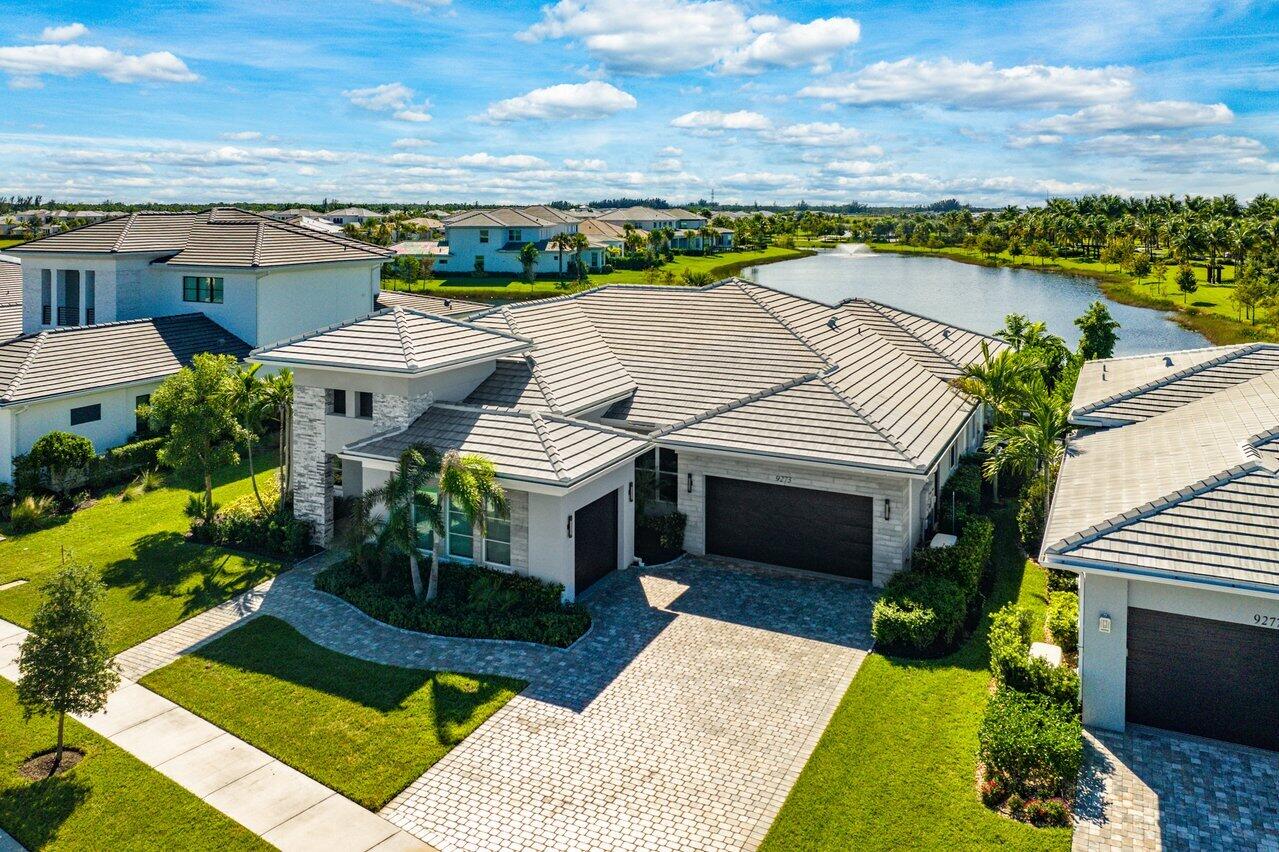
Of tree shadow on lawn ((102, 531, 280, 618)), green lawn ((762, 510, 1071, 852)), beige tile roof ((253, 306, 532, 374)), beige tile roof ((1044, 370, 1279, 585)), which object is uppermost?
beige tile roof ((253, 306, 532, 374))

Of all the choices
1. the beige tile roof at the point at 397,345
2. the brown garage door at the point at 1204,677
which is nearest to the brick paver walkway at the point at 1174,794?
the brown garage door at the point at 1204,677

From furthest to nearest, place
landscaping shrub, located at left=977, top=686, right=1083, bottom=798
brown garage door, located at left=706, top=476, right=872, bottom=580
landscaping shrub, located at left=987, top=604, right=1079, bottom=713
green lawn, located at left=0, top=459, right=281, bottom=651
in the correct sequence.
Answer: brown garage door, located at left=706, top=476, right=872, bottom=580, green lawn, located at left=0, top=459, right=281, bottom=651, landscaping shrub, located at left=987, top=604, right=1079, bottom=713, landscaping shrub, located at left=977, top=686, right=1083, bottom=798

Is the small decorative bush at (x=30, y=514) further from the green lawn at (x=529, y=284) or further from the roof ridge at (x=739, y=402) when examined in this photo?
the green lawn at (x=529, y=284)

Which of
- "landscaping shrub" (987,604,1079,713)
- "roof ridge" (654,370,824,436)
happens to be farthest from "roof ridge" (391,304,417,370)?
"landscaping shrub" (987,604,1079,713)

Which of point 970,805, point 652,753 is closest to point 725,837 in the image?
point 652,753

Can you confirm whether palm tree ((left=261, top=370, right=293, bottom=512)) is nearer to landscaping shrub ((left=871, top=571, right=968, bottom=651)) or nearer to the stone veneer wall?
the stone veneer wall

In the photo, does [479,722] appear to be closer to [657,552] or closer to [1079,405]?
[657,552]
